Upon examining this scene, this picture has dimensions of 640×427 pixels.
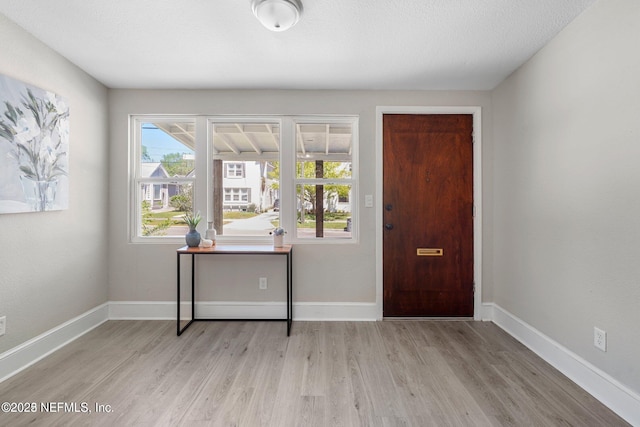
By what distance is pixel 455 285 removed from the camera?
3102mm

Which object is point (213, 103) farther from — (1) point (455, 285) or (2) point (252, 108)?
(1) point (455, 285)

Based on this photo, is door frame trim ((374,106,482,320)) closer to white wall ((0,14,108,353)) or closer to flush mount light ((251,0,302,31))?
flush mount light ((251,0,302,31))

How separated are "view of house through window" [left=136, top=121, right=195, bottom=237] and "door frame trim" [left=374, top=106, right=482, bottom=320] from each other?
1958 mm

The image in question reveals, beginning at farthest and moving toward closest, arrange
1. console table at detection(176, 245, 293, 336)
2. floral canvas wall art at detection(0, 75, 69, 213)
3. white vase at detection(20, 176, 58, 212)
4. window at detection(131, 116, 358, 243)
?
window at detection(131, 116, 358, 243)
console table at detection(176, 245, 293, 336)
white vase at detection(20, 176, 58, 212)
floral canvas wall art at detection(0, 75, 69, 213)

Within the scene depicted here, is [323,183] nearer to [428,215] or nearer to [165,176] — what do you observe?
[428,215]

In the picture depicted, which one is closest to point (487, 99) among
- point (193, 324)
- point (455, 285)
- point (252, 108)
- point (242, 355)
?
point (455, 285)

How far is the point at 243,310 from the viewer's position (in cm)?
308

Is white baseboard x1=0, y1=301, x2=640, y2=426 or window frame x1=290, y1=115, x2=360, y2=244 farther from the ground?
window frame x1=290, y1=115, x2=360, y2=244

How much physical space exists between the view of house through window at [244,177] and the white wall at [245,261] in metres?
0.24

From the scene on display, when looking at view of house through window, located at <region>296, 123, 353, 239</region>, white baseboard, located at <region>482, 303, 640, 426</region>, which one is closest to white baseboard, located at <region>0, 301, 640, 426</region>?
white baseboard, located at <region>482, 303, 640, 426</region>

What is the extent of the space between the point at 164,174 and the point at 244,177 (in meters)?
0.85

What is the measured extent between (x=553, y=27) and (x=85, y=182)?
13.0 feet

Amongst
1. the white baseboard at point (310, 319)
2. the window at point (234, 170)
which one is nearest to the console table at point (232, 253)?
the white baseboard at point (310, 319)

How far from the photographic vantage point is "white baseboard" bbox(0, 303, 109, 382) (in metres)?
2.04
